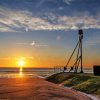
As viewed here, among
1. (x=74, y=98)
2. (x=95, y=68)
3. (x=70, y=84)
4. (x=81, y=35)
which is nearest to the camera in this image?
(x=74, y=98)

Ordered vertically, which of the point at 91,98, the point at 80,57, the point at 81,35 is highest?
the point at 81,35

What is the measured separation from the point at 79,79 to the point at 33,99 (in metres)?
17.8

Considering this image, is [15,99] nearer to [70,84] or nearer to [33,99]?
[33,99]

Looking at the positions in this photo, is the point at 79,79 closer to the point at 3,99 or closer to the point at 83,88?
the point at 83,88

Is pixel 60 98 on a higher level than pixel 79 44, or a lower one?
lower

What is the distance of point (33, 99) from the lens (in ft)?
74.5

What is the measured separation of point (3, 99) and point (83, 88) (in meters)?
12.2

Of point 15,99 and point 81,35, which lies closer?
point 15,99

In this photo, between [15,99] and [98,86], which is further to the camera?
[98,86]

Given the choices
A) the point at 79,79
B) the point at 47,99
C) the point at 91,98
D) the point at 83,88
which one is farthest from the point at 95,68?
the point at 47,99

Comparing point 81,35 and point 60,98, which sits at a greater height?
point 81,35

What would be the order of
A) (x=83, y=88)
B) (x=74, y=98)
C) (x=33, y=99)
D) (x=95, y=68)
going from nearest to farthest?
(x=33, y=99) < (x=74, y=98) < (x=83, y=88) < (x=95, y=68)

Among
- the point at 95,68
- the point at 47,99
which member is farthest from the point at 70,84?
the point at 47,99

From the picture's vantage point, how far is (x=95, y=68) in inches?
1832
